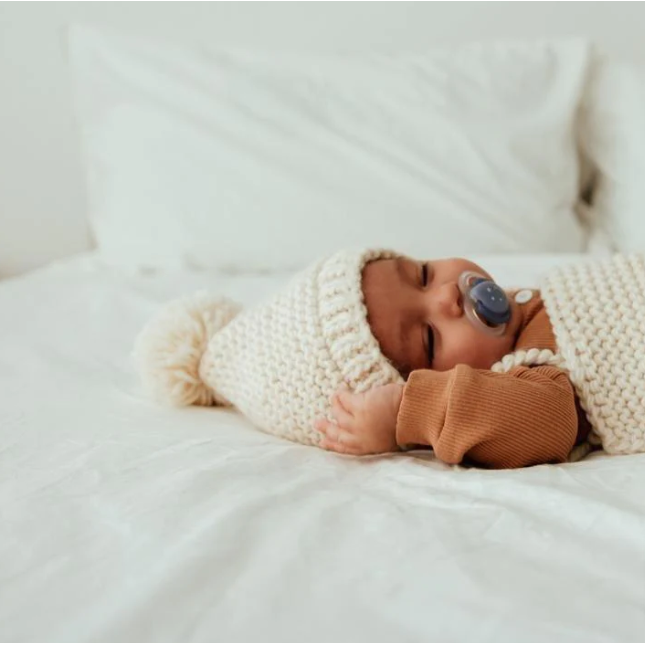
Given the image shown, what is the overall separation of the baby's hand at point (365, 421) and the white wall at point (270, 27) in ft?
4.02

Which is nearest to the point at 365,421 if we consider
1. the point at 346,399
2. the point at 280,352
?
the point at 346,399

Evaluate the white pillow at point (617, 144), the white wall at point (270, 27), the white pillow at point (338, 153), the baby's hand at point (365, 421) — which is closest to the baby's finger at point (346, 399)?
the baby's hand at point (365, 421)

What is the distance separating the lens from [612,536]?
1.98 feet

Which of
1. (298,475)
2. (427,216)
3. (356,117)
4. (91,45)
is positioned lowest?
(298,475)

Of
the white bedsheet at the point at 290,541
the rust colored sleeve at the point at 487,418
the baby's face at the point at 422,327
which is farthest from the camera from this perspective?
the baby's face at the point at 422,327

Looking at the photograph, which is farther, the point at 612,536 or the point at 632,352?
the point at 632,352

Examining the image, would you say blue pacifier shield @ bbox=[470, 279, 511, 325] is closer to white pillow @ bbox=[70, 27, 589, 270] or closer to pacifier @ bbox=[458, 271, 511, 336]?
pacifier @ bbox=[458, 271, 511, 336]

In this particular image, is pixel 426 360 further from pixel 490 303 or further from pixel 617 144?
pixel 617 144

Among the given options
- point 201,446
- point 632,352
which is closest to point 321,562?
point 201,446

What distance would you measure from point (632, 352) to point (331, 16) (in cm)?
126

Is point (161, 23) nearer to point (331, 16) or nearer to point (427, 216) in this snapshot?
point (331, 16)

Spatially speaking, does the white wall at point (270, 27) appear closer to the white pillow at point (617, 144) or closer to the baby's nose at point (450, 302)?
the white pillow at point (617, 144)

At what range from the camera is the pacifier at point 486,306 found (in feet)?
3.19

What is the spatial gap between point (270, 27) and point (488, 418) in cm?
134
